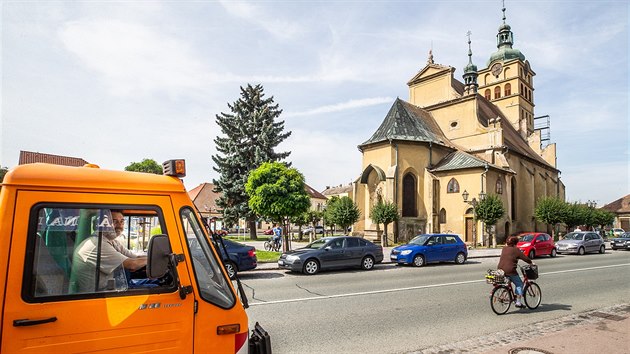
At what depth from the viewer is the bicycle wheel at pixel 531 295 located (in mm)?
8111

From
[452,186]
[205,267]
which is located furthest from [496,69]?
[205,267]

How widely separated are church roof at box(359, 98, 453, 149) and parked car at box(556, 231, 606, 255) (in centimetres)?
1391

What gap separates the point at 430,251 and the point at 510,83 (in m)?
46.2

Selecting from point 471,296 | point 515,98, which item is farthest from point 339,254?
point 515,98

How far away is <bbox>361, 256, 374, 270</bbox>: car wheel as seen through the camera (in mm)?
15427

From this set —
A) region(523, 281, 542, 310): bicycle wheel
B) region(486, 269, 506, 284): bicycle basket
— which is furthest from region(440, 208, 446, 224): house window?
region(486, 269, 506, 284): bicycle basket

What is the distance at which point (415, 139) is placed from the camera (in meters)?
33.8

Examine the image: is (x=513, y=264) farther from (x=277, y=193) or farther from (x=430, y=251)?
(x=277, y=193)

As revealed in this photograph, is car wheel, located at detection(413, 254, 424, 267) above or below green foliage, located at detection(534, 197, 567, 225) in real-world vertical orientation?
below

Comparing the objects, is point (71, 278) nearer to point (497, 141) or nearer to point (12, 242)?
point (12, 242)

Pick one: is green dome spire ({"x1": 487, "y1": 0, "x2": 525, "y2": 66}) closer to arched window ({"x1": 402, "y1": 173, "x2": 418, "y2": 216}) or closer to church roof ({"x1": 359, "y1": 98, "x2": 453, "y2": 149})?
church roof ({"x1": 359, "y1": 98, "x2": 453, "y2": 149})

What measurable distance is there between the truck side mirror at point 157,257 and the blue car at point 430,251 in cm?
1527

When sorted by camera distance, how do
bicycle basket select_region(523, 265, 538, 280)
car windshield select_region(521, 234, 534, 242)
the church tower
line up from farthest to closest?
the church tower → car windshield select_region(521, 234, 534, 242) → bicycle basket select_region(523, 265, 538, 280)

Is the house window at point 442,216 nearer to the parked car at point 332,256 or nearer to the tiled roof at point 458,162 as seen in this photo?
the tiled roof at point 458,162
